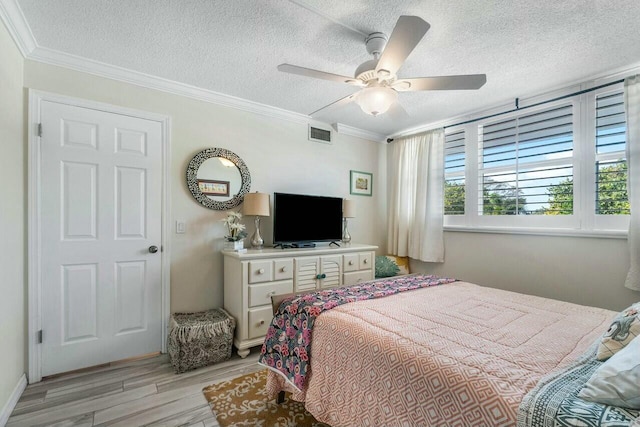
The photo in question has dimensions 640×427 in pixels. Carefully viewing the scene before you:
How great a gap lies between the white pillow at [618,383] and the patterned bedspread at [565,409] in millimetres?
19

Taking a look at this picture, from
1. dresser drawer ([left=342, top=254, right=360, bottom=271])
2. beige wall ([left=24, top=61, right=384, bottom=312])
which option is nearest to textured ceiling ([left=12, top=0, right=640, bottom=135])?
beige wall ([left=24, top=61, right=384, bottom=312])

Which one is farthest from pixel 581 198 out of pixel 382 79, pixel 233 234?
pixel 233 234

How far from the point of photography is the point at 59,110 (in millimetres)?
2264

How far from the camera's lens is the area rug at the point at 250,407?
5.82 feet

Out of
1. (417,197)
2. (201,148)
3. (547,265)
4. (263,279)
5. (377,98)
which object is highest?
(377,98)

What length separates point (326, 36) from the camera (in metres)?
2.00

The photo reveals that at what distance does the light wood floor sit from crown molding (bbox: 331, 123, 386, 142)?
291 centimetres

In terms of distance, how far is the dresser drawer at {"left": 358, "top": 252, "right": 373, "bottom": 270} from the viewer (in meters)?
3.39

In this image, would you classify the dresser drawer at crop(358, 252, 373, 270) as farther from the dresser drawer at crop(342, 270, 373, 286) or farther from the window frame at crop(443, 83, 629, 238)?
the window frame at crop(443, 83, 629, 238)

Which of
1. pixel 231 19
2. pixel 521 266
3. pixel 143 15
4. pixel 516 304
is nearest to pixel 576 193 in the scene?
pixel 521 266

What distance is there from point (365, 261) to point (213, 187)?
1859mm

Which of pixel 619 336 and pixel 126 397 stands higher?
pixel 619 336

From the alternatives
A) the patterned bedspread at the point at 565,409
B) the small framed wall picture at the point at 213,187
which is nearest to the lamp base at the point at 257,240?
the small framed wall picture at the point at 213,187

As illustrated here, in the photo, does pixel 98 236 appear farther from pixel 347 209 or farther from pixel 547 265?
pixel 547 265
